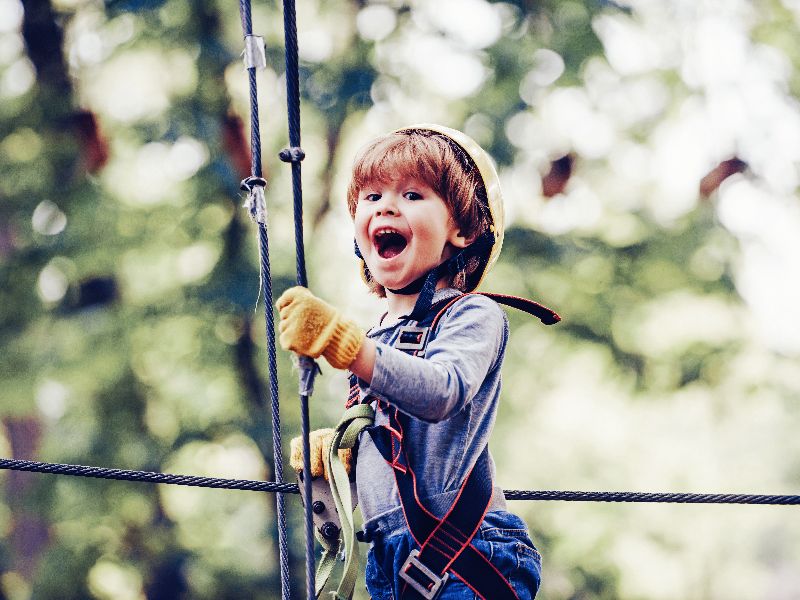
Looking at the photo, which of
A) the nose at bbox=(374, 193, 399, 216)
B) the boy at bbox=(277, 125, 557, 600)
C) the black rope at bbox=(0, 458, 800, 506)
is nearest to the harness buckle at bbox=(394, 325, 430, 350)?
the boy at bbox=(277, 125, 557, 600)

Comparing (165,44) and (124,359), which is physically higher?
(165,44)

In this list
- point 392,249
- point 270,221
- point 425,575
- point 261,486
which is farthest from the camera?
point 270,221

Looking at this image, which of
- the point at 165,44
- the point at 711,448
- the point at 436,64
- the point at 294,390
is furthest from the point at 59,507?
the point at 711,448

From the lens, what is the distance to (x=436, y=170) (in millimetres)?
2133

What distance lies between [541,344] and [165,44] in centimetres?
315

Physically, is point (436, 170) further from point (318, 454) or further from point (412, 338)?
point (318, 454)

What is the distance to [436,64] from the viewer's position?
664 centimetres

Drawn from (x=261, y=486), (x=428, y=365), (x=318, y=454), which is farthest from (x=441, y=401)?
(x=261, y=486)

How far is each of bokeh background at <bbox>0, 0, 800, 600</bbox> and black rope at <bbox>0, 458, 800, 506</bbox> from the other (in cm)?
347

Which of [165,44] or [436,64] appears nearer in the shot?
[165,44]

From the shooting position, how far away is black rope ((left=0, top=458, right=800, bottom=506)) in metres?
2.28

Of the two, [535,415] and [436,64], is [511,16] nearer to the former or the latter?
[436,64]

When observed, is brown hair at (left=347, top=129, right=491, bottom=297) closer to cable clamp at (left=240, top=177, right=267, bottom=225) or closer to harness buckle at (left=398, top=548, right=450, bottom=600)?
cable clamp at (left=240, top=177, right=267, bottom=225)

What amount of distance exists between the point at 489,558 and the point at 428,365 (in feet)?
1.58
